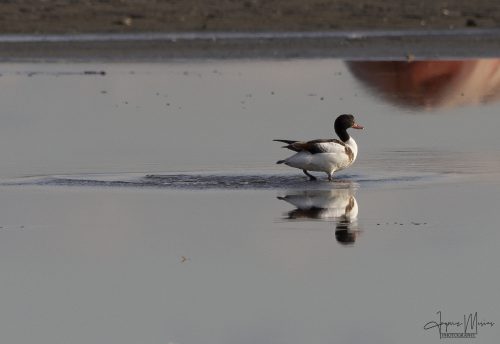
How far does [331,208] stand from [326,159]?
1935 mm

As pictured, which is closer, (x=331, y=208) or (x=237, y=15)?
(x=331, y=208)

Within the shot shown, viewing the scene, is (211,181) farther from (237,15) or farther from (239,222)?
(237,15)

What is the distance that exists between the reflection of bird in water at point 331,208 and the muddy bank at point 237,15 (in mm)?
21216

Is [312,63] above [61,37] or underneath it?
underneath

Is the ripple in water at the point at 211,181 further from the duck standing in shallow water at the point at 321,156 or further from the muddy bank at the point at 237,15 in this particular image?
the muddy bank at the point at 237,15

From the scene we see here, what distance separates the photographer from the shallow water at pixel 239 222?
1005 cm

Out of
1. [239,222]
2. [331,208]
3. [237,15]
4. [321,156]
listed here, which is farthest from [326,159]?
[237,15]

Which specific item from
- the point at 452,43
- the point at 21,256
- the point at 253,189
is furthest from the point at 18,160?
the point at 452,43

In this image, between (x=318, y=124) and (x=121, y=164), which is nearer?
(x=121, y=164)

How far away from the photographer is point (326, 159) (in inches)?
639

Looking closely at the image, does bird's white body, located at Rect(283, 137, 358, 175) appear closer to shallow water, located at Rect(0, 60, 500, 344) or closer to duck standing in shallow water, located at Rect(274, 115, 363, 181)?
duck standing in shallow water, located at Rect(274, 115, 363, 181)

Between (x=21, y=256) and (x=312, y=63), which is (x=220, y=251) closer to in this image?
(x=21, y=256)

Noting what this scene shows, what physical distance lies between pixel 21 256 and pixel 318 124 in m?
9.01

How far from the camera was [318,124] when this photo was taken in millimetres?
20703
